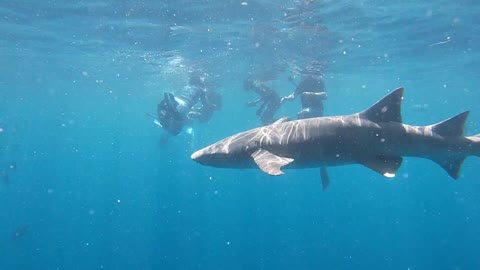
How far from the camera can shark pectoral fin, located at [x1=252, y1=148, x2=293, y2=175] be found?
5139 mm

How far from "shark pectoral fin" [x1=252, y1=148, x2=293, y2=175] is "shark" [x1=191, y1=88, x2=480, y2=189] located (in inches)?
0.9

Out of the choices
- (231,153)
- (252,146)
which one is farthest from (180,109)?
(252,146)

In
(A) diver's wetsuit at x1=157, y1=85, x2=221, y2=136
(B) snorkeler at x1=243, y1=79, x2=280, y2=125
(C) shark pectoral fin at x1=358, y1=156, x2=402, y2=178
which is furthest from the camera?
(B) snorkeler at x1=243, y1=79, x2=280, y2=125

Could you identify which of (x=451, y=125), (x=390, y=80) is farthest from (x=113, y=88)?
(x=451, y=125)

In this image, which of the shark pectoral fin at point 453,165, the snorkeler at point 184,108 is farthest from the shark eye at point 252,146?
the snorkeler at point 184,108

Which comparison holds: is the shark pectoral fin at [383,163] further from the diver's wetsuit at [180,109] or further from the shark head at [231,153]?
the diver's wetsuit at [180,109]

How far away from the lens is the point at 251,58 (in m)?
25.3

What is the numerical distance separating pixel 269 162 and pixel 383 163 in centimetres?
223

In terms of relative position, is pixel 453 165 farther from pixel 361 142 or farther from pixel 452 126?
pixel 361 142

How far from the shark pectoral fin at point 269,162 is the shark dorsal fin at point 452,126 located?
10.4 ft

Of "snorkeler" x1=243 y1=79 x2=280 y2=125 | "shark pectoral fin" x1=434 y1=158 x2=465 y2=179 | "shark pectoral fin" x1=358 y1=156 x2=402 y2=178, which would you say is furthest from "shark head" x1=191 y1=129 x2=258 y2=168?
"snorkeler" x1=243 y1=79 x2=280 y2=125

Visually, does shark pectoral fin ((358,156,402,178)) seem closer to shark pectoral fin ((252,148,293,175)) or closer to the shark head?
shark pectoral fin ((252,148,293,175))

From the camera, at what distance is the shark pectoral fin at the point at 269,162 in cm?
514

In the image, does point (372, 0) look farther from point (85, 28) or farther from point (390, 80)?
point (390, 80)
